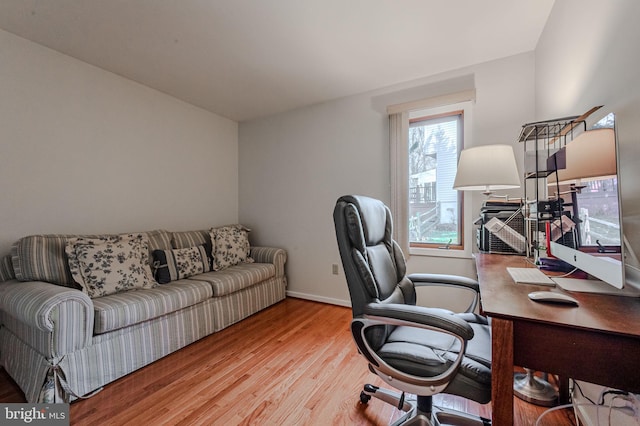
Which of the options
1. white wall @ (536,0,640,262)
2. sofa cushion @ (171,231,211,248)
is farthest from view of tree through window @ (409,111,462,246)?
sofa cushion @ (171,231,211,248)

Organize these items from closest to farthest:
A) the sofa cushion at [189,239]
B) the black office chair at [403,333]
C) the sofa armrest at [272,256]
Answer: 1. the black office chair at [403,333]
2. the sofa cushion at [189,239]
3. the sofa armrest at [272,256]

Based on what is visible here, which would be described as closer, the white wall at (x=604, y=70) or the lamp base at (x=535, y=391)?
the white wall at (x=604, y=70)

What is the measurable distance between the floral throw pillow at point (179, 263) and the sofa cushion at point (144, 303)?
137 millimetres

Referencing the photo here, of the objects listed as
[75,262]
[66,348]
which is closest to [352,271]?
[66,348]

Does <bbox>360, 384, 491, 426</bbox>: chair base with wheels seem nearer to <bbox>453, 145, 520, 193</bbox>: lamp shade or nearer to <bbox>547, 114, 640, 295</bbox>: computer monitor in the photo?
<bbox>547, 114, 640, 295</bbox>: computer monitor

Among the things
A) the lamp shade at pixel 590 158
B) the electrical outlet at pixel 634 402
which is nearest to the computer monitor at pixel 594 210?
the lamp shade at pixel 590 158

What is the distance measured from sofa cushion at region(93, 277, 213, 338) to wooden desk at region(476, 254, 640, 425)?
6.84 ft

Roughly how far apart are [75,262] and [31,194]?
0.70 metres

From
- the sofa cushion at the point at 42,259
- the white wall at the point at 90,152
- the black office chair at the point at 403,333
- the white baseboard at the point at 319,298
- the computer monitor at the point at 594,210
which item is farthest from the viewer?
the white baseboard at the point at 319,298

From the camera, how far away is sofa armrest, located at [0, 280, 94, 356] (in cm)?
151

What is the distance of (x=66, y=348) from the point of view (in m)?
1.57

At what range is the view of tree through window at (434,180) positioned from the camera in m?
2.72

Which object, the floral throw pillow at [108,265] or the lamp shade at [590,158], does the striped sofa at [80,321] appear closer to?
the floral throw pillow at [108,265]

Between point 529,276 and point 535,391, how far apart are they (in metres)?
0.88
